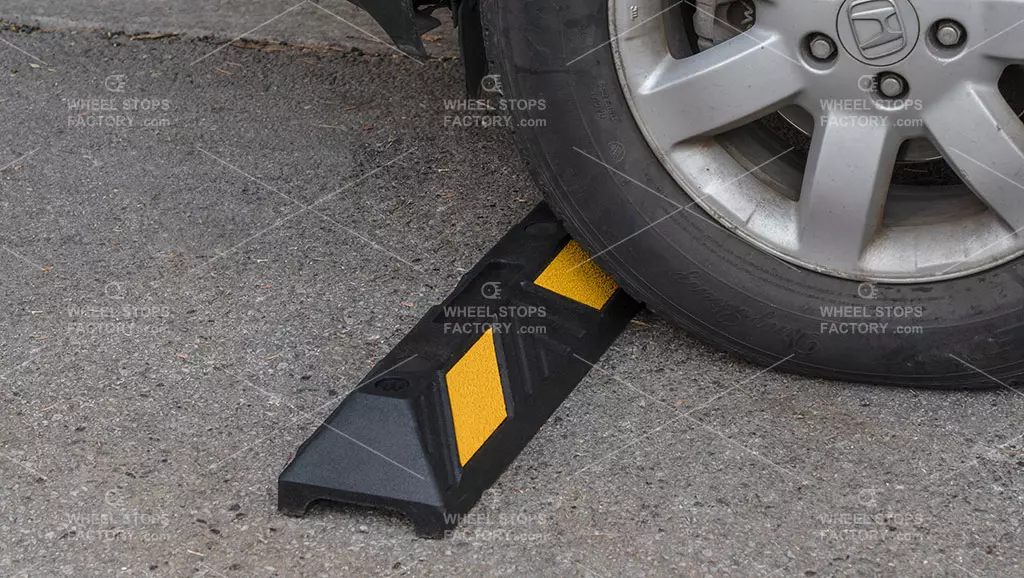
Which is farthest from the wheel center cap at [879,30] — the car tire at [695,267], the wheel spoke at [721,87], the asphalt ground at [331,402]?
the asphalt ground at [331,402]

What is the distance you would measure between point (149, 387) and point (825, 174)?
139 centimetres

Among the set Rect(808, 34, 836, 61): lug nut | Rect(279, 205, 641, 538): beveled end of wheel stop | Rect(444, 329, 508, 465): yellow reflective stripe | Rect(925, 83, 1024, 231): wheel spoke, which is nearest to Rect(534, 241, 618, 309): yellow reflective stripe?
Rect(279, 205, 641, 538): beveled end of wheel stop

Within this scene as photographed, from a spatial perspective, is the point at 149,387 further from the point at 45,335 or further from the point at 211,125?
the point at 211,125

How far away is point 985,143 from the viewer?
6.88ft

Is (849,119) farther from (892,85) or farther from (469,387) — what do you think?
(469,387)

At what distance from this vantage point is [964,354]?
224 cm

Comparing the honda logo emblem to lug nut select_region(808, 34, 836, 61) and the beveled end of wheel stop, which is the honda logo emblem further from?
the beveled end of wheel stop

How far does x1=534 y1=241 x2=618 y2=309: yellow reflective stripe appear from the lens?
8.25 feet

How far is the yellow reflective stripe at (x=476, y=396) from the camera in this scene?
2.10 metres

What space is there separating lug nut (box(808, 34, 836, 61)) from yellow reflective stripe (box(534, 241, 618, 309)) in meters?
0.64

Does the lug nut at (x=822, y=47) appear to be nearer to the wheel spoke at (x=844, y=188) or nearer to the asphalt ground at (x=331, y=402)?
the wheel spoke at (x=844, y=188)

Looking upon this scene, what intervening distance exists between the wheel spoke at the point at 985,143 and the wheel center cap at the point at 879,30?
13cm

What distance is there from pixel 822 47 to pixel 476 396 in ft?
2.87

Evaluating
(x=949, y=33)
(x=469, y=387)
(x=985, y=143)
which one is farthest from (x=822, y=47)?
(x=469, y=387)
